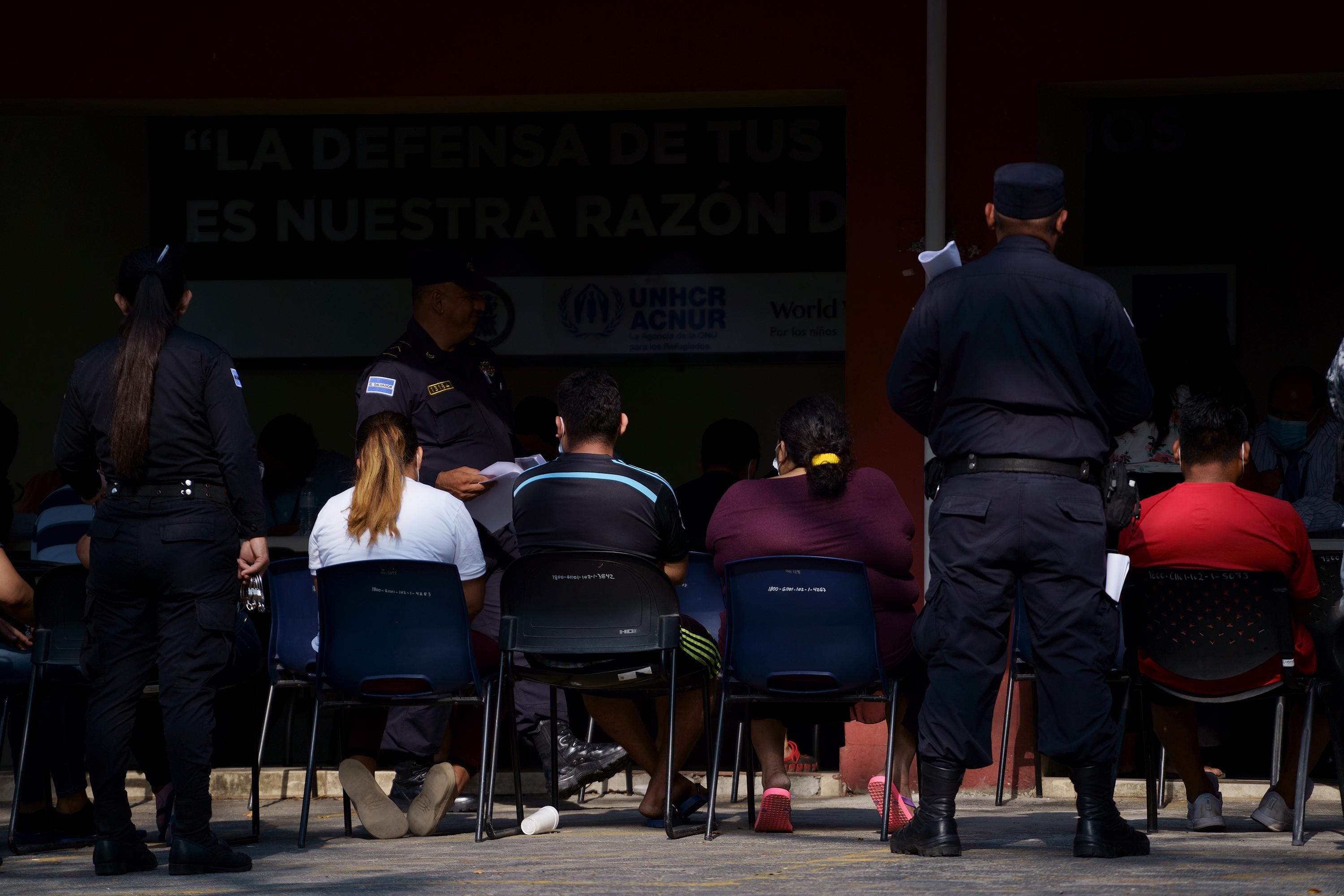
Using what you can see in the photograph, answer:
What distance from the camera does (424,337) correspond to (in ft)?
20.8

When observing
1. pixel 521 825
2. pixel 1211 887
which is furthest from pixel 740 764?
pixel 1211 887

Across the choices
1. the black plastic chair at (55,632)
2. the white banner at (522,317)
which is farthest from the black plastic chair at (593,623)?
the white banner at (522,317)

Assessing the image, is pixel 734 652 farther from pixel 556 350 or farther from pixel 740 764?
pixel 556 350

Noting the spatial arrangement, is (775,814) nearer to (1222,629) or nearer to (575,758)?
(575,758)

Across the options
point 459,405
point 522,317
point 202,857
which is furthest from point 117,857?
point 522,317

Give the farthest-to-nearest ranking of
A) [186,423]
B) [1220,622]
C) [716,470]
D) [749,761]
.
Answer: [716,470] → [749,761] → [1220,622] → [186,423]

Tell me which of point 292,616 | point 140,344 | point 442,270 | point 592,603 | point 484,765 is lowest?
point 484,765

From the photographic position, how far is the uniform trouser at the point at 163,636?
4.50 meters

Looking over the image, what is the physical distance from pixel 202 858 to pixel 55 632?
111 cm

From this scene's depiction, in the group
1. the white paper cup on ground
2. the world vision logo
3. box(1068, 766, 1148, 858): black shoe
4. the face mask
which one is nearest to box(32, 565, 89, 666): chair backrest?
the white paper cup on ground

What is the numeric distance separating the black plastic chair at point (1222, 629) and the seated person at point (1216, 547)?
0.03 metres

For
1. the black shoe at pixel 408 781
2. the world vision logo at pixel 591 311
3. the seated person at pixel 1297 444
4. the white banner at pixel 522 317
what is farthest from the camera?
the world vision logo at pixel 591 311

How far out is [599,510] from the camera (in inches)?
209

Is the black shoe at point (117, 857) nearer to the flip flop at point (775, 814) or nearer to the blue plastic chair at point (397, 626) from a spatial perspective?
the blue plastic chair at point (397, 626)
